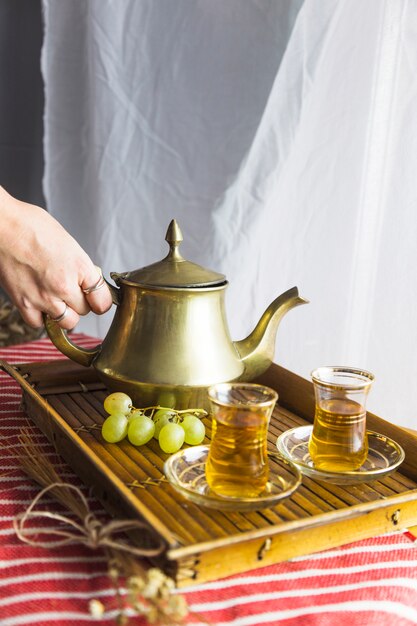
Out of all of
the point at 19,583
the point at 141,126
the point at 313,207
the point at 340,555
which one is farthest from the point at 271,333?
the point at 141,126

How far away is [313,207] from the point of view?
1438 millimetres

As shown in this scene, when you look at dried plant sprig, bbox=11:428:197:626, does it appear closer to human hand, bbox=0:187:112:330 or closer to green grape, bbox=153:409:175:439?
green grape, bbox=153:409:175:439

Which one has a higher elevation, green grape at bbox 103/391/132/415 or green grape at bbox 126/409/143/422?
green grape at bbox 103/391/132/415

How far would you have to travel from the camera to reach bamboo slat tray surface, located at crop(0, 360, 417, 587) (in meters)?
0.59

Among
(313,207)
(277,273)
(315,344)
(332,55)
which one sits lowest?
(315,344)

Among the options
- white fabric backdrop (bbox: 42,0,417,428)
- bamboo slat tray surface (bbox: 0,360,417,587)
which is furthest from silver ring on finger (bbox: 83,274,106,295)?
white fabric backdrop (bbox: 42,0,417,428)

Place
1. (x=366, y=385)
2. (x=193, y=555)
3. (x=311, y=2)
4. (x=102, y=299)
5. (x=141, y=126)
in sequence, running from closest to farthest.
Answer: (x=193, y=555)
(x=366, y=385)
(x=102, y=299)
(x=311, y=2)
(x=141, y=126)

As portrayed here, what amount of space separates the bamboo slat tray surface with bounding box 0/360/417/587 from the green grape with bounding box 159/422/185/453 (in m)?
0.01

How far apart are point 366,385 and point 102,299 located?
34 centimetres

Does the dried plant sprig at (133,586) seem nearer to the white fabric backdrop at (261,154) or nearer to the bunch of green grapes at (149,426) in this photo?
the bunch of green grapes at (149,426)

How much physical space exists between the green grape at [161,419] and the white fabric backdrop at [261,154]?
59cm

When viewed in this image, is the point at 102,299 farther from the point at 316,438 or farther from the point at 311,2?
the point at 311,2

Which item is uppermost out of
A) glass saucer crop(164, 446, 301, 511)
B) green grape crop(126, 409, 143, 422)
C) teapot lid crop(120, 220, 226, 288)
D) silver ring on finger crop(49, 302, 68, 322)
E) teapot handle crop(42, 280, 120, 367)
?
teapot lid crop(120, 220, 226, 288)

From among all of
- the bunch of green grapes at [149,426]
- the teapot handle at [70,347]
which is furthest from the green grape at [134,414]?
the teapot handle at [70,347]
